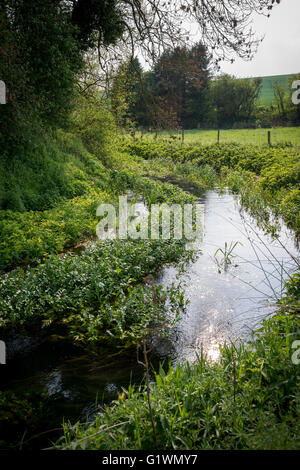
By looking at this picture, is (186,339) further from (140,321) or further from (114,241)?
(114,241)

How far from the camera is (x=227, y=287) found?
19.4 feet

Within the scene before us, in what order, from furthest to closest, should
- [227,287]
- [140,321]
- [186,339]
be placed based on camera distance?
[227,287]
[140,321]
[186,339]

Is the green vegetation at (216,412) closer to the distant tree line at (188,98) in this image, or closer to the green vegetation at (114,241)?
the green vegetation at (114,241)

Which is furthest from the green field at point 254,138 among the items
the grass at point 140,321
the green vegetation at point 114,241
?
the grass at point 140,321

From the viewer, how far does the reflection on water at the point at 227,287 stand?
14.9 feet

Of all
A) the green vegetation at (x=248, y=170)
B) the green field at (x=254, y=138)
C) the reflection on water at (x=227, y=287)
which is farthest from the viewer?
the green field at (x=254, y=138)

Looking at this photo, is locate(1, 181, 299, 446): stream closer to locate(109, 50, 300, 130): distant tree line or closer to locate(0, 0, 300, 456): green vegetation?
locate(0, 0, 300, 456): green vegetation

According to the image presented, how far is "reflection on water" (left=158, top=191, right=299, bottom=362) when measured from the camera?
4.53 metres

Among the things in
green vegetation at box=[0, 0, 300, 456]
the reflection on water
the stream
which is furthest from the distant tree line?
the stream

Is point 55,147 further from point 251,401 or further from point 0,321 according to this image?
point 251,401

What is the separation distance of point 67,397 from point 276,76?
84814 millimetres

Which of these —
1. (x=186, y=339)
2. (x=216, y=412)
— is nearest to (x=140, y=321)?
(x=186, y=339)

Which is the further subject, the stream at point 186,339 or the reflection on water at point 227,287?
the reflection on water at point 227,287

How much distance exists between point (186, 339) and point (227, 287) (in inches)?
67.6
